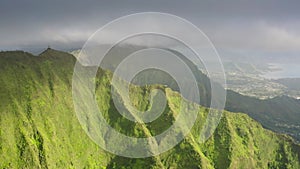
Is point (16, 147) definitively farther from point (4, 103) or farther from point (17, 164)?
point (4, 103)

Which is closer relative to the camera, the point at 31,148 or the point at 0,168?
the point at 0,168

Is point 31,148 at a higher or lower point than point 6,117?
lower

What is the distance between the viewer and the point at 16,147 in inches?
7407

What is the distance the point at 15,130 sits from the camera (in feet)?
635

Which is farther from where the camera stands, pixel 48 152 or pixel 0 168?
pixel 48 152

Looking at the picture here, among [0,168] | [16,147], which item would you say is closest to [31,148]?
[16,147]

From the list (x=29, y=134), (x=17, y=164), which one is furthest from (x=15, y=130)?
(x=17, y=164)

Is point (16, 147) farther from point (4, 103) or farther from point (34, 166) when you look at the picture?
point (4, 103)

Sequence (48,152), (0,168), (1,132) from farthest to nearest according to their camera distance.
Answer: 1. (48,152)
2. (1,132)
3. (0,168)

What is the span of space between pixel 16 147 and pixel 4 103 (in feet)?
91.6

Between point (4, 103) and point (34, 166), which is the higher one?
point (4, 103)

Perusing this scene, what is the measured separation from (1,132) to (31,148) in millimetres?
17598

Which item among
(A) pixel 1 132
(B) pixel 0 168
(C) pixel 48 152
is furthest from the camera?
(C) pixel 48 152

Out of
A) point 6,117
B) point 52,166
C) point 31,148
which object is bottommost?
point 52,166
